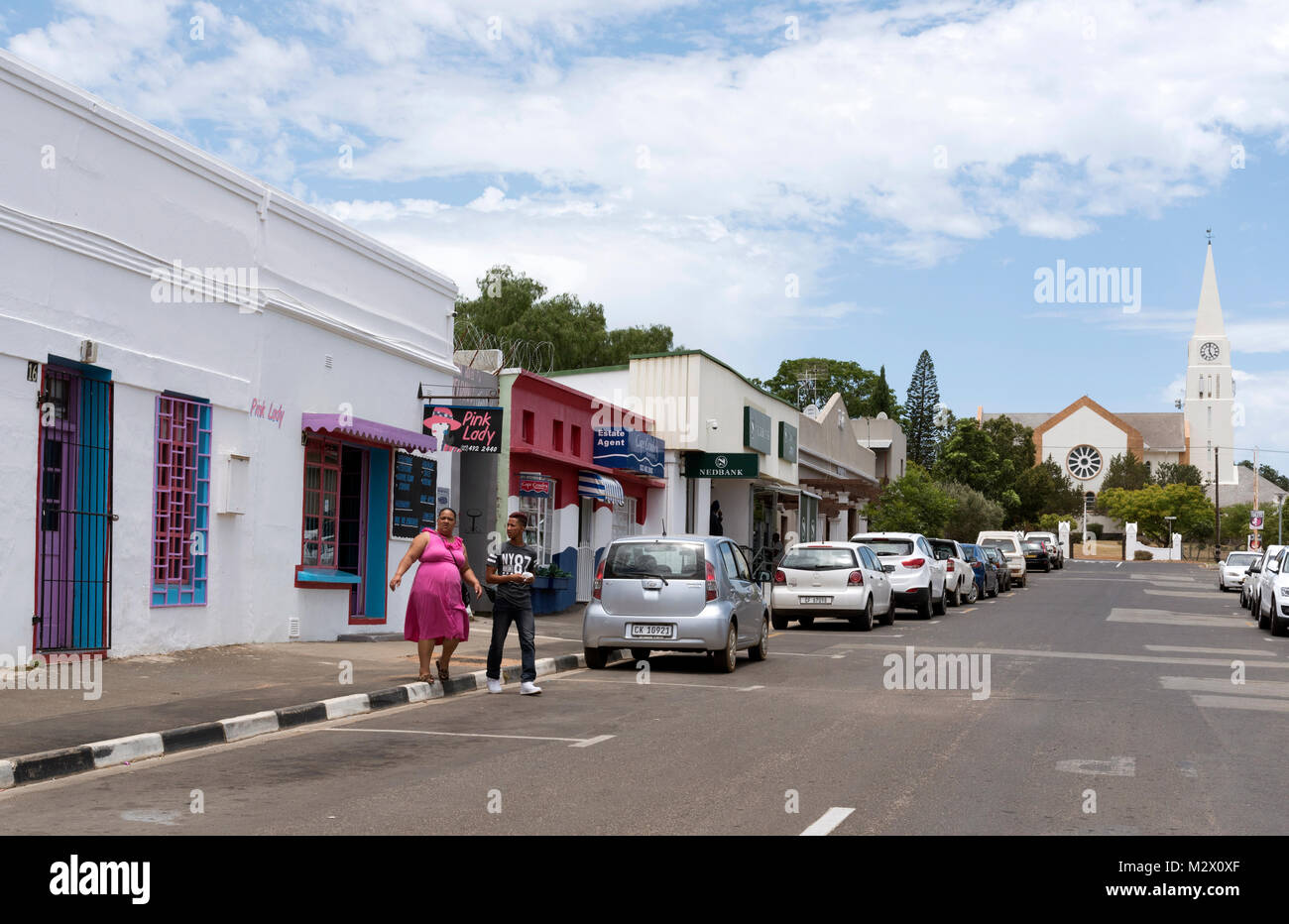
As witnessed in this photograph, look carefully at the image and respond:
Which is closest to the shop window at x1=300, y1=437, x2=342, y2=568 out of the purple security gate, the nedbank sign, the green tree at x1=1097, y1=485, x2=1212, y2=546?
the purple security gate

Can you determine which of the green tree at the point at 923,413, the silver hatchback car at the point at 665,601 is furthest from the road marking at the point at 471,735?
the green tree at the point at 923,413

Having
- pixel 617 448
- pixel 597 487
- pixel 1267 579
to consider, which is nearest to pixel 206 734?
pixel 597 487

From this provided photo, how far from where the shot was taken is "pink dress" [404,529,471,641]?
522 inches

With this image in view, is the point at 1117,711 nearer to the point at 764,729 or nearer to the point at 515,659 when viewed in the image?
the point at 764,729

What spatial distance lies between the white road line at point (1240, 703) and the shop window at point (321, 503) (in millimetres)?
Answer: 11207

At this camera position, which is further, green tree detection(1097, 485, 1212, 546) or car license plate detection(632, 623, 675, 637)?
green tree detection(1097, 485, 1212, 546)

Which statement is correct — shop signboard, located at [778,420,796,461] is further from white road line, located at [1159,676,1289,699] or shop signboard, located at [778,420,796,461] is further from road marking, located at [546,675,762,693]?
road marking, located at [546,675,762,693]

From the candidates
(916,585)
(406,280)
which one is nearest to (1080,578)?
(916,585)

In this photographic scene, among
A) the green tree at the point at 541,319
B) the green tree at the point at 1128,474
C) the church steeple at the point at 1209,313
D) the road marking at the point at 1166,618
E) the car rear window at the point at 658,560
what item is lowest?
the road marking at the point at 1166,618

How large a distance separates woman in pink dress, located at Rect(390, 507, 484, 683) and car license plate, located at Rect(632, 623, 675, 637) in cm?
278

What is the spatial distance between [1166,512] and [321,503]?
10274 cm

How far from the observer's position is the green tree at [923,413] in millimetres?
100812

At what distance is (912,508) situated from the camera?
173 feet

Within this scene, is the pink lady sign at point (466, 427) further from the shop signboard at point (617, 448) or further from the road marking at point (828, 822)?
the road marking at point (828, 822)
